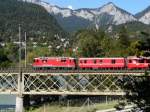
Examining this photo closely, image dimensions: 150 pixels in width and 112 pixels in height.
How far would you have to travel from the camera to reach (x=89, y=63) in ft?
180

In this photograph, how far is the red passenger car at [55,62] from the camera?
5678cm

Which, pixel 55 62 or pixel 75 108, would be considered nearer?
pixel 75 108

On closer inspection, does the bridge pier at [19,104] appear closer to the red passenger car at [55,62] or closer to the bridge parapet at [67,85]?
the bridge parapet at [67,85]

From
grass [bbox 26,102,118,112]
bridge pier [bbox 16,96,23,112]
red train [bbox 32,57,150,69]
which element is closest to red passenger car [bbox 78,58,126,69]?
red train [bbox 32,57,150,69]

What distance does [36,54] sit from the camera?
11781cm

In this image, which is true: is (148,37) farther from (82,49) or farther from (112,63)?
(82,49)

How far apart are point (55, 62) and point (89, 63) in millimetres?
4808

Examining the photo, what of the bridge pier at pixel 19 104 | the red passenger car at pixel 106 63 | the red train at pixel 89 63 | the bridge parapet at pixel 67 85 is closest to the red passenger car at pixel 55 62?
the red train at pixel 89 63

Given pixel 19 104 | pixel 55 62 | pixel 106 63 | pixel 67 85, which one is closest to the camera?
pixel 19 104

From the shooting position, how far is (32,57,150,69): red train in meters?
53.8

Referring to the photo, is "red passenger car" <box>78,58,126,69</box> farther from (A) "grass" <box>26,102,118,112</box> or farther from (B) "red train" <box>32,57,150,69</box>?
A: (A) "grass" <box>26,102,118,112</box>

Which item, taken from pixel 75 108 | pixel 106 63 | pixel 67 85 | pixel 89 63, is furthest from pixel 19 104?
pixel 106 63

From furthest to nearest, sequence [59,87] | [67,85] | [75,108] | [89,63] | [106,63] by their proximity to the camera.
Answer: [67,85] < [89,63] < [59,87] < [106,63] < [75,108]

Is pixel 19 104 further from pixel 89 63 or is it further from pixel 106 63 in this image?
pixel 106 63
